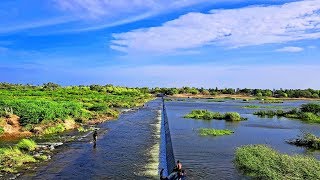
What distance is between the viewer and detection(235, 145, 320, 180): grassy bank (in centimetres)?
2371

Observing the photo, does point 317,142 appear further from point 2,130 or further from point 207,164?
point 2,130

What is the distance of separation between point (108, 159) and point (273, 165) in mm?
13607

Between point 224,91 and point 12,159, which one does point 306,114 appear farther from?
point 224,91

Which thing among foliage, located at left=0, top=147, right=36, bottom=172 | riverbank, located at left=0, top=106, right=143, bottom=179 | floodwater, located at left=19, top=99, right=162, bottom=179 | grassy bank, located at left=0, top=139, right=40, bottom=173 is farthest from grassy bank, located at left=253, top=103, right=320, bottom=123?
foliage, located at left=0, top=147, right=36, bottom=172

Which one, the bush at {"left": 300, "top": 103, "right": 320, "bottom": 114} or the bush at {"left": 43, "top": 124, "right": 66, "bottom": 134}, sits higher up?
the bush at {"left": 300, "top": 103, "right": 320, "bottom": 114}

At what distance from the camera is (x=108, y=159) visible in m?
31.6

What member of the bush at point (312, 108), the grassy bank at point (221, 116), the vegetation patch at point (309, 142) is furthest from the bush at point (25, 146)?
the bush at point (312, 108)

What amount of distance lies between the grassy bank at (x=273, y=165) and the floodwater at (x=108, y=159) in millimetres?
6849

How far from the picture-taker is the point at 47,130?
45.6m

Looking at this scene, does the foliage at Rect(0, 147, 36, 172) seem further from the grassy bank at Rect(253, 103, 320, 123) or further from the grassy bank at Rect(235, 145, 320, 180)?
the grassy bank at Rect(253, 103, 320, 123)

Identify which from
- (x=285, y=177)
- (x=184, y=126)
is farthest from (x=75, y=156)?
(x=184, y=126)

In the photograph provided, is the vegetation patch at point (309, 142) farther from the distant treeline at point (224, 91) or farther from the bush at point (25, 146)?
the distant treeline at point (224, 91)

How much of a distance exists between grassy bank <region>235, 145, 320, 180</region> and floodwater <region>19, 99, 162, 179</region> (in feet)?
22.5

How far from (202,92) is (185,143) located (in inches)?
6038
